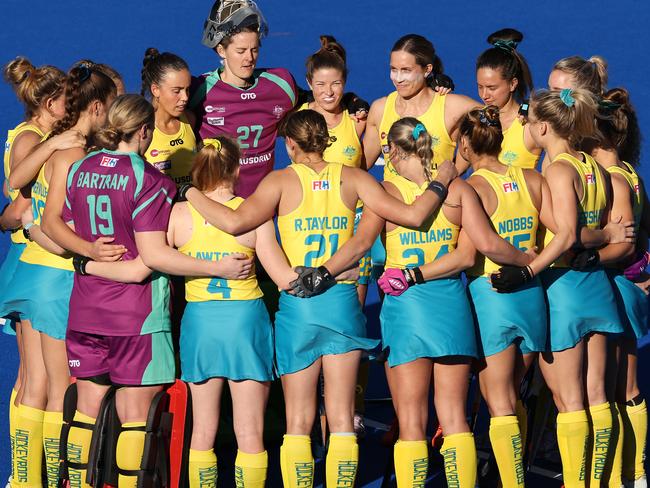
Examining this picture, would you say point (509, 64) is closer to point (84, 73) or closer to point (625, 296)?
point (625, 296)

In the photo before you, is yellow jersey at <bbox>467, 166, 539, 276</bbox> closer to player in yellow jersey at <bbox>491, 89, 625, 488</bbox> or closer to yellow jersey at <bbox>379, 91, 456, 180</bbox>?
player in yellow jersey at <bbox>491, 89, 625, 488</bbox>

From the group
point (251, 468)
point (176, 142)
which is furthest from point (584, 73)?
point (251, 468)

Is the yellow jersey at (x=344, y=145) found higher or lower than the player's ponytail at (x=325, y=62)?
lower

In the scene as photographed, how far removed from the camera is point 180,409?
6.05 metres

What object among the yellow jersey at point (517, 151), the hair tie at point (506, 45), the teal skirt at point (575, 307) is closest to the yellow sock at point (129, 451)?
the teal skirt at point (575, 307)

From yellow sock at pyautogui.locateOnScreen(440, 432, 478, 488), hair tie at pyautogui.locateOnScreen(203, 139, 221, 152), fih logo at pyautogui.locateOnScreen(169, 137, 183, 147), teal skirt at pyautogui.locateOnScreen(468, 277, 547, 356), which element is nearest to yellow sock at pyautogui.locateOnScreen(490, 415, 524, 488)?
yellow sock at pyautogui.locateOnScreen(440, 432, 478, 488)

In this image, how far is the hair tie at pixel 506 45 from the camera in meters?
7.52

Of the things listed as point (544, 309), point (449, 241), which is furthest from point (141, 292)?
point (544, 309)

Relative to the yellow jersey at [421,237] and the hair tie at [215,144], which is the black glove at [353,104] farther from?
the hair tie at [215,144]

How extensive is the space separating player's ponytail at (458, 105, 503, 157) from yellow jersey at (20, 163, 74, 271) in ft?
7.41

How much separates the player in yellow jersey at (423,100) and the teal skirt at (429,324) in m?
1.51

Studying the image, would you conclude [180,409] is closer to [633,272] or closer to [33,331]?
[33,331]

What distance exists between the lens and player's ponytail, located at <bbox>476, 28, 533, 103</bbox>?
24.2 feet

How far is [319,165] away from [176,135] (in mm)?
1578
